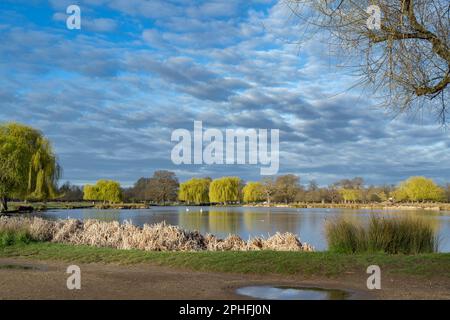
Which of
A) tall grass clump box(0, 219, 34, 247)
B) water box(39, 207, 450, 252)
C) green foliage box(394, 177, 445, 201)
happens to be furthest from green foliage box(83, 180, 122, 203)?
tall grass clump box(0, 219, 34, 247)

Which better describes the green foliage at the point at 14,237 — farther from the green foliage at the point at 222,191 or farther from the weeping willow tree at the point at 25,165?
the green foliage at the point at 222,191

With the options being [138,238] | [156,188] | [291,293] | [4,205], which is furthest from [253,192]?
[291,293]

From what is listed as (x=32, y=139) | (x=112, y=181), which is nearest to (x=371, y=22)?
(x=32, y=139)

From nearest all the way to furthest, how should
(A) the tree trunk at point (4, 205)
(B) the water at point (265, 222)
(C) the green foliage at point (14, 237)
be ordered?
1. (C) the green foliage at point (14, 237)
2. (B) the water at point (265, 222)
3. (A) the tree trunk at point (4, 205)

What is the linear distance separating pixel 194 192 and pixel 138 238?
306 feet

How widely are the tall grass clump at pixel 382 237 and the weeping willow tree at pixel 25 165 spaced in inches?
1652

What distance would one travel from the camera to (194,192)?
361 feet

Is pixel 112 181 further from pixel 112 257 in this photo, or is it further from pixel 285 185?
pixel 112 257

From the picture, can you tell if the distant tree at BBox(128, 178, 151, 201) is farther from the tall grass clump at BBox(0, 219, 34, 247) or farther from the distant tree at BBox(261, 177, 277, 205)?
the tall grass clump at BBox(0, 219, 34, 247)

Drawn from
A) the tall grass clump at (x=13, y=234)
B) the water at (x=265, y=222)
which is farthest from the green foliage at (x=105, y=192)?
the tall grass clump at (x=13, y=234)

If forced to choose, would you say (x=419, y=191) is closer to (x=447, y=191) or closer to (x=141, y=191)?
(x=447, y=191)

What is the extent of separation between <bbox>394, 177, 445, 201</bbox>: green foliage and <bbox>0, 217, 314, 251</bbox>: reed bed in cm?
8922

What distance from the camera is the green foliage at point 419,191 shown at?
99875 mm
